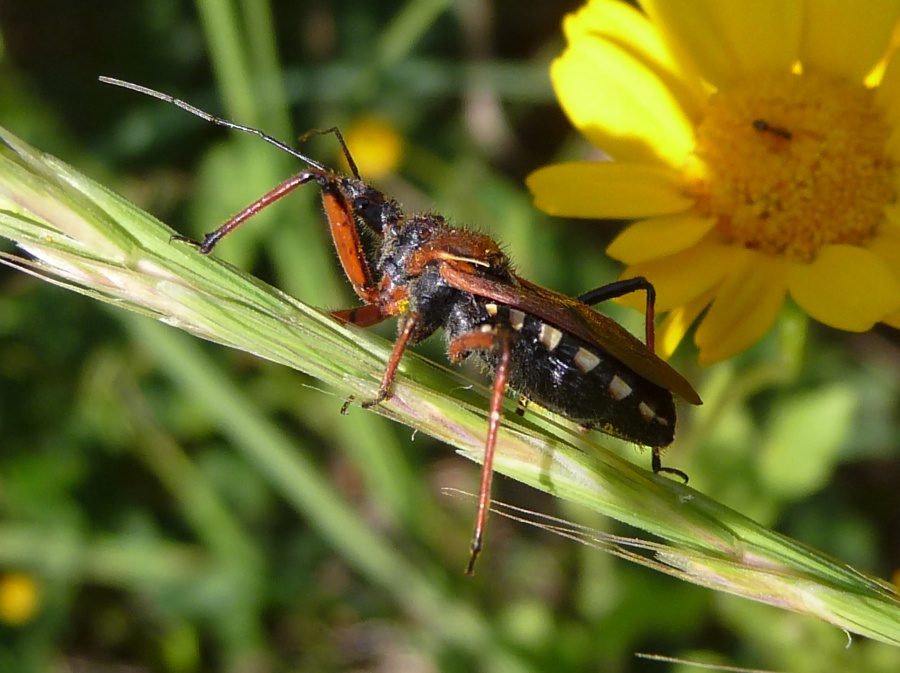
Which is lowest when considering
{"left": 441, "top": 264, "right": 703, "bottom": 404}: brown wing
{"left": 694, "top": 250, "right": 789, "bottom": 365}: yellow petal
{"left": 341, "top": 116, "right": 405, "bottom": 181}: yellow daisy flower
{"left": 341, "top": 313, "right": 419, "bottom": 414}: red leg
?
{"left": 341, "top": 313, "right": 419, "bottom": 414}: red leg

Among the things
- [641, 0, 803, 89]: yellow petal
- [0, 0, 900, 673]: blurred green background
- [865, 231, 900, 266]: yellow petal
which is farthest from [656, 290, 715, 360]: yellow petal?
[0, 0, 900, 673]: blurred green background

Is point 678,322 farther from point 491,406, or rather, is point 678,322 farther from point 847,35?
point 847,35

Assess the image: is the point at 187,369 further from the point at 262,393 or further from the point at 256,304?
the point at 256,304

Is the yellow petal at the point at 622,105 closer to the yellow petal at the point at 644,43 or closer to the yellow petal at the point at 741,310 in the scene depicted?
the yellow petal at the point at 644,43

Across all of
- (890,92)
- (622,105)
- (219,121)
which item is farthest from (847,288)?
(219,121)

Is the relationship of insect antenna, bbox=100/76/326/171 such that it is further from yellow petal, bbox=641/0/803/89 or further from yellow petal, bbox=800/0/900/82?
yellow petal, bbox=800/0/900/82

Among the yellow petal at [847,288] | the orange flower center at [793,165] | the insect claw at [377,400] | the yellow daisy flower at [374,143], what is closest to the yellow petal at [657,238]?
the orange flower center at [793,165]

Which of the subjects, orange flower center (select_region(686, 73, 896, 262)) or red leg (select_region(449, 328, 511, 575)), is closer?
red leg (select_region(449, 328, 511, 575))
